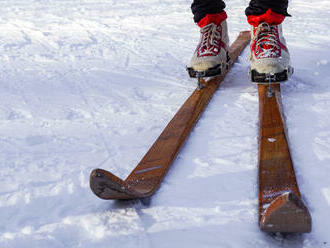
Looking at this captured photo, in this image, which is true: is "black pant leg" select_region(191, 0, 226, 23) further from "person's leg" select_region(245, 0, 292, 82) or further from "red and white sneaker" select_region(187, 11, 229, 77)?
"person's leg" select_region(245, 0, 292, 82)

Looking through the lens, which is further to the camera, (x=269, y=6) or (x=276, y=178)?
(x=269, y=6)

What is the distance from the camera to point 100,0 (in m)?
7.02

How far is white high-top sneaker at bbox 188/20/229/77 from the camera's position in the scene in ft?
7.28

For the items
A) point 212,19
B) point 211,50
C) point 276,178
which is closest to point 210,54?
point 211,50

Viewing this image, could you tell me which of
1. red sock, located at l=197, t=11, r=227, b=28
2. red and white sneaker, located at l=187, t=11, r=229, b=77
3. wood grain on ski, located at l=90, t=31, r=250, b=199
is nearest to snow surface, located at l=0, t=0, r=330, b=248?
wood grain on ski, located at l=90, t=31, r=250, b=199

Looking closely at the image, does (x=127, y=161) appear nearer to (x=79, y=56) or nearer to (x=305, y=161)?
(x=305, y=161)

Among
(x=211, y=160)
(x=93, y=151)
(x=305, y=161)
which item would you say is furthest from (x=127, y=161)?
(x=305, y=161)

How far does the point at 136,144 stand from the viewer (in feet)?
5.33

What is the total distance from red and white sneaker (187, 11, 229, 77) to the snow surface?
0.14 m

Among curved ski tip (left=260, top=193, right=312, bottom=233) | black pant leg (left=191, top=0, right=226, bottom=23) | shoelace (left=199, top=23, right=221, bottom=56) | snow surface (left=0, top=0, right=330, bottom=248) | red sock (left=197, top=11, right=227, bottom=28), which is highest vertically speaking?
black pant leg (left=191, top=0, right=226, bottom=23)

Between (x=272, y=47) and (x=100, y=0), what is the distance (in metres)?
5.55

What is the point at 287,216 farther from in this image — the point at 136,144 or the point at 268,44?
the point at 268,44

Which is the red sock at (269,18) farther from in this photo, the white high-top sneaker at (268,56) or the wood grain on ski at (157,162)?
the wood grain on ski at (157,162)

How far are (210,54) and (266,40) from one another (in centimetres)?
33
